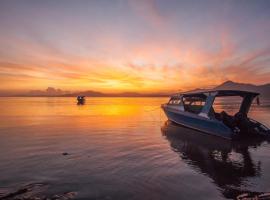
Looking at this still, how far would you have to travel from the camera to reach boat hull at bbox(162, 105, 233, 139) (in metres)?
17.8

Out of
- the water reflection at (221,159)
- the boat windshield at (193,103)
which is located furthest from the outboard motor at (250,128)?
the boat windshield at (193,103)

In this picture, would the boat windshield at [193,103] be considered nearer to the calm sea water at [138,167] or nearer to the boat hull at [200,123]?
the boat hull at [200,123]

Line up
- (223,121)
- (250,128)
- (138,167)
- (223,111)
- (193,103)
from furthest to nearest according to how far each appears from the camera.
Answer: (193,103)
(223,111)
(223,121)
(250,128)
(138,167)

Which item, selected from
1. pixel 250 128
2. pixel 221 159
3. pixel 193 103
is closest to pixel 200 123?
pixel 250 128

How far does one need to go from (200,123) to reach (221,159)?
8.17 meters

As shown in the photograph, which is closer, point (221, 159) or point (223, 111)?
point (221, 159)

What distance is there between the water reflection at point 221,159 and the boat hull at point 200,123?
1.61 feet

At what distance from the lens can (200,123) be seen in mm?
20531

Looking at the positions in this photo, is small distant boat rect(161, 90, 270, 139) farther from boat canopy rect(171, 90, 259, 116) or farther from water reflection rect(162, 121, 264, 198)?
water reflection rect(162, 121, 264, 198)

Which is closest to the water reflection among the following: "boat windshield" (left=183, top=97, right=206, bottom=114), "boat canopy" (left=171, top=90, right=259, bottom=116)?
"boat canopy" (left=171, top=90, right=259, bottom=116)

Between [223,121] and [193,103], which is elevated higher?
[193,103]

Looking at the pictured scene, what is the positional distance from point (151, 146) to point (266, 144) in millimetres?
7607

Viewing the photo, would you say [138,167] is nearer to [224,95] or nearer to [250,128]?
[250,128]

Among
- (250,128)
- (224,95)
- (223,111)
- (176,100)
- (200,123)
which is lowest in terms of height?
(250,128)
